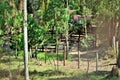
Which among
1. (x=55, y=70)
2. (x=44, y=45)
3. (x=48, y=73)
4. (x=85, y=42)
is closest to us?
(x=48, y=73)

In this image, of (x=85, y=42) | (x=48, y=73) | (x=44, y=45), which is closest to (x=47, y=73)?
(x=48, y=73)

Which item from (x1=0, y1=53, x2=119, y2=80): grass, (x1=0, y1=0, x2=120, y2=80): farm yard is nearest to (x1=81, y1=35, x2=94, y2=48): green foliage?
(x1=0, y1=0, x2=120, y2=80): farm yard

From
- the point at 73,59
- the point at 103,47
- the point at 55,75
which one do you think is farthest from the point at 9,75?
the point at 103,47

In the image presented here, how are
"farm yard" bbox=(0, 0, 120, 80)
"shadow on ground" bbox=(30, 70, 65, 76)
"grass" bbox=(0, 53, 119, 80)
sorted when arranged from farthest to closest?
"shadow on ground" bbox=(30, 70, 65, 76)
"grass" bbox=(0, 53, 119, 80)
"farm yard" bbox=(0, 0, 120, 80)

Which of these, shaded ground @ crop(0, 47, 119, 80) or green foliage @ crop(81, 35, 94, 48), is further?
green foliage @ crop(81, 35, 94, 48)

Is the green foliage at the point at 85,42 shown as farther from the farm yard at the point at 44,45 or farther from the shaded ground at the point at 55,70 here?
the shaded ground at the point at 55,70

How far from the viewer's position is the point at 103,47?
17.9 m

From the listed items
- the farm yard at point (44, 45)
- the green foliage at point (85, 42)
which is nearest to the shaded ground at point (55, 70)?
the farm yard at point (44, 45)

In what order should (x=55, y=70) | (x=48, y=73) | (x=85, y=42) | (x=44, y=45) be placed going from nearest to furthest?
(x=48, y=73), (x=55, y=70), (x=44, y=45), (x=85, y=42)

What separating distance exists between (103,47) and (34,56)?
4842mm

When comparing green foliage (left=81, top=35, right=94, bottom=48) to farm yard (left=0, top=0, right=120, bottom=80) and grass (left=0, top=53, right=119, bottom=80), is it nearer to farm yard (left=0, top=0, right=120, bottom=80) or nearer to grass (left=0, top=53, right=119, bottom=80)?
farm yard (left=0, top=0, right=120, bottom=80)

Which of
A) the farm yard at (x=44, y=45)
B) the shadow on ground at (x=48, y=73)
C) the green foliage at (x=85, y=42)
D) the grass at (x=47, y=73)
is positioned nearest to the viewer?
the farm yard at (x=44, y=45)

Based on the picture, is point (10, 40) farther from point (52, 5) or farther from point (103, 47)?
point (103, 47)

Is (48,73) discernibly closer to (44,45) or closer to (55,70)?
(55,70)
